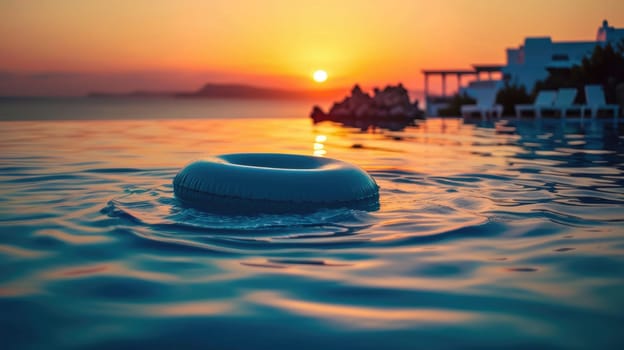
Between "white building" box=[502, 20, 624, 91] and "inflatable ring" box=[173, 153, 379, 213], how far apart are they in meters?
Result: 34.6

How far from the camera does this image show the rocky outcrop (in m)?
27.6

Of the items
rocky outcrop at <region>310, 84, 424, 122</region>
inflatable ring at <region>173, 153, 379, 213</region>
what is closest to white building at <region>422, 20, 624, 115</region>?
rocky outcrop at <region>310, 84, 424, 122</region>

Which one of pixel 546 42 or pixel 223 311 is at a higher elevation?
pixel 546 42

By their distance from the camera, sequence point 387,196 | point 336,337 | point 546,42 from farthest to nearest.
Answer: point 546,42, point 387,196, point 336,337

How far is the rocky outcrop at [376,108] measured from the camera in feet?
90.5

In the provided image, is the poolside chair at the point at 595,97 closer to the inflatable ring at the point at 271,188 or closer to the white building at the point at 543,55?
the inflatable ring at the point at 271,188

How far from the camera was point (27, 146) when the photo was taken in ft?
36.1

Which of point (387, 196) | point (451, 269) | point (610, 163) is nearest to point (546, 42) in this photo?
point (610, 163)

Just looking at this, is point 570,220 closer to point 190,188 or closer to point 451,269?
point 451,269

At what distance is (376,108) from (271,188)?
912 inches

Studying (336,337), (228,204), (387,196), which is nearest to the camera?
(336,337)

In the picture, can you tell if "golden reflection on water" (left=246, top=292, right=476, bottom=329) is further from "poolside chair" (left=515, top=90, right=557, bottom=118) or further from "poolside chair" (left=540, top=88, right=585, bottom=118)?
"poolside chair" (left=515, top=90, right=557, bottom=118)

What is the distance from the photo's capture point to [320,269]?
3.40 meters

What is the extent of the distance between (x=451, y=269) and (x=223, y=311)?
138 centimetres
